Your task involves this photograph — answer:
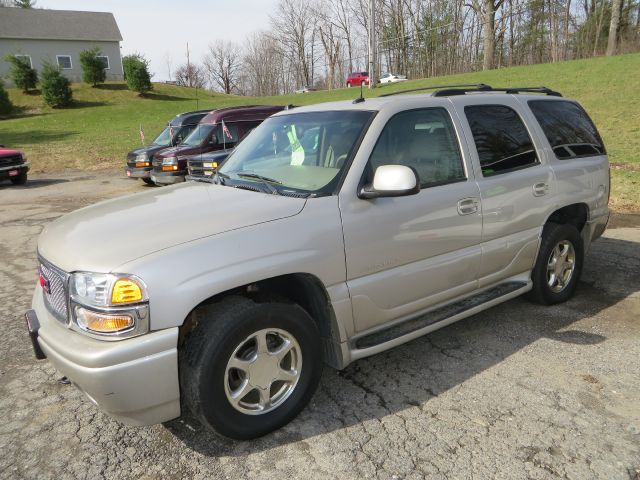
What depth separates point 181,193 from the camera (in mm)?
3389

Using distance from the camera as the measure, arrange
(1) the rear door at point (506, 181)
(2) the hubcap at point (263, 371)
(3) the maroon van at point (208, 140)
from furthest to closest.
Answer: (3) the maroon van at point (208, 140) < (1) the rear door at point (506, 181) < (2) the hubcap at point (263, 371)

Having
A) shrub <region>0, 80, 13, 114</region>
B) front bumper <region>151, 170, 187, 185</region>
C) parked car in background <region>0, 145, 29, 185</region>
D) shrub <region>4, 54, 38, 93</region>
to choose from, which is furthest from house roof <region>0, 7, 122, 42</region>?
front bumper <region>151, 170, 187, 185</region>

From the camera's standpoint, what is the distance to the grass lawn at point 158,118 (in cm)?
1344

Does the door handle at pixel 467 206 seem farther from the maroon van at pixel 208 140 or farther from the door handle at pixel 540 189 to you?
the maroon van at pixel 208 140

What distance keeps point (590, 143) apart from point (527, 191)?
128cm

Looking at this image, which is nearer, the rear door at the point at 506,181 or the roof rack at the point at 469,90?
the rear door at the point at 506,181

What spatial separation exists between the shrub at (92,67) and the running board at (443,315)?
44.1 metres

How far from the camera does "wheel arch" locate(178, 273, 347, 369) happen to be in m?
2.79

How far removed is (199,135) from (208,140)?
0.34 metres

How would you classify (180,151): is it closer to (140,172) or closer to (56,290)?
(140,172)

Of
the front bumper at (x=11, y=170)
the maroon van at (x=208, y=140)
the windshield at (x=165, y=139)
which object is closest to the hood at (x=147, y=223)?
the maroon van at (x=208, y=140)

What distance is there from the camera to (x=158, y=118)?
3200cm

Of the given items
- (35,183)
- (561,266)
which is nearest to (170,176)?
(35,183)

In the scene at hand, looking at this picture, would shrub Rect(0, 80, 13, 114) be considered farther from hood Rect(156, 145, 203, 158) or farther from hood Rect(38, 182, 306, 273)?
hood Rect(38, 182, 306, 273)
